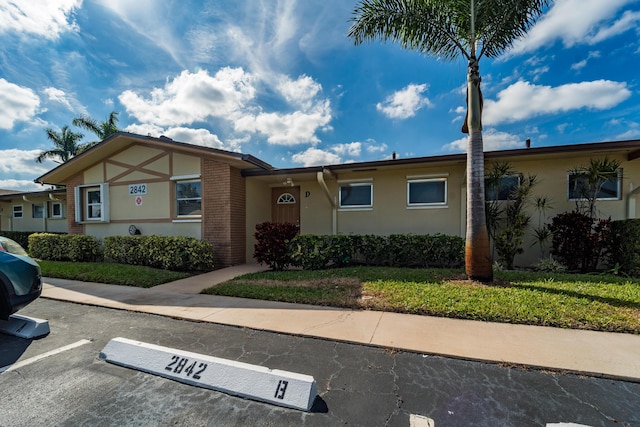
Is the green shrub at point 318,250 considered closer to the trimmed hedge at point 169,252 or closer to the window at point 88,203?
the trimmed hedge at point 169,252

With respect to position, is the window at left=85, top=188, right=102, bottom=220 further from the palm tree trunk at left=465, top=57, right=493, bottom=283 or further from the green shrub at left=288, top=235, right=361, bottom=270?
the palm tree trunk at left=465, top=57, right=493, bottom=283

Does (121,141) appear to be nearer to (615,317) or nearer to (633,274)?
(615,317)

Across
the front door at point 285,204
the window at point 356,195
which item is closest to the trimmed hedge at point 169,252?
the front door at point 285,204

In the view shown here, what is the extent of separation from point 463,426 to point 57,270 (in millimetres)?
10591

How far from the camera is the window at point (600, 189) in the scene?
763 centimetres

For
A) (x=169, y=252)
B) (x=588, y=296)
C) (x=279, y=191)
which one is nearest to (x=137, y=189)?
(x=169, y=252)

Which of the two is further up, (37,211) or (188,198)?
(188,198)

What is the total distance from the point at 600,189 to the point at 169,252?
489 inches

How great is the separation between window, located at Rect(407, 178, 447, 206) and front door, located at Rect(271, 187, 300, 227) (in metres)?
4.14

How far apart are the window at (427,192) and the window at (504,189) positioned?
47.4 inches

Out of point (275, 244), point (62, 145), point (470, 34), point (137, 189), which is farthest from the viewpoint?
point (62, 145)

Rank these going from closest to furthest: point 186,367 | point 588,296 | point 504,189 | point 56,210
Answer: point 186,367 → point 588,296 → point 504,189 → point 56,210

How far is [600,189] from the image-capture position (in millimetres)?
7773

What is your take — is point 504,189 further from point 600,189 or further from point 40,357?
point 40,357
